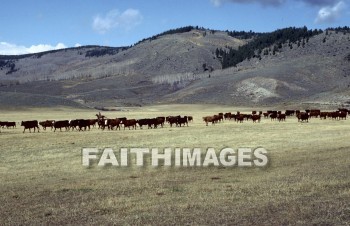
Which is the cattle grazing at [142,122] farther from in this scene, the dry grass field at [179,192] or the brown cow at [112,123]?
the dry grass field at [179,192]

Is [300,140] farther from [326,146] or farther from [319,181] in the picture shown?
[319,181]

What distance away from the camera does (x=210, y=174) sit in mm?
18578

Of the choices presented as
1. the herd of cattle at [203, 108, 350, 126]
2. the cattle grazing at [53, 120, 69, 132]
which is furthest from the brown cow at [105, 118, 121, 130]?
the herd of cattle at [203, 108, 350, 126]

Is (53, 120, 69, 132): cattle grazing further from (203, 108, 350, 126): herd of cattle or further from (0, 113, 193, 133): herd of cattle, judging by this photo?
(203, 108, 350, 126): herd of cattle

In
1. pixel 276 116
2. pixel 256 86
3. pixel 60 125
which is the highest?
pixel 256 86

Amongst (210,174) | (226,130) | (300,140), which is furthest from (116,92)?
(210,174)

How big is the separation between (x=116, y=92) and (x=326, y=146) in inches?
5742

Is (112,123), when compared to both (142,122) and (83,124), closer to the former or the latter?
(83,124)

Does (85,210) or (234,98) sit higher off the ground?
(234,98)

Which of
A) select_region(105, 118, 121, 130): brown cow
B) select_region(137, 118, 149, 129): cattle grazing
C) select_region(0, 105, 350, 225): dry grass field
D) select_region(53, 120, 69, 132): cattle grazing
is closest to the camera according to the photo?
select_region(0, 105, 350, 225): dry grass field

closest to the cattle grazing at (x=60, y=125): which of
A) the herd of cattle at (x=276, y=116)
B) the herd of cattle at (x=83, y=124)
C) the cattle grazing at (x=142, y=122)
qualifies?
the herd of cattle at (x=83, y=124)

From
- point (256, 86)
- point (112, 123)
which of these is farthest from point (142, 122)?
point (256, 86)

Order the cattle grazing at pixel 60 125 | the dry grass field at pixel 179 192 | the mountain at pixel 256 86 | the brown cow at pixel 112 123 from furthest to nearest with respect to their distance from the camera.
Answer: the mountain at pixel 256 86, the brown cow at pixel 112 123, the cattle grazing at pixel 60 125, the dry grass field at pixel 179 192

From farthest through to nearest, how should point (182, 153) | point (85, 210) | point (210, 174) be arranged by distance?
1. point (182, 153)
2. point (210, 174)
3. point (85, 210)
